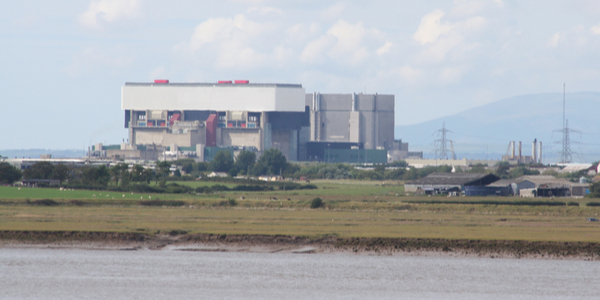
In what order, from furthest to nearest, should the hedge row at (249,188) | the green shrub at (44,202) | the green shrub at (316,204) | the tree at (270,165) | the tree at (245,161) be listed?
the tree at (245,161) → the tree at (270,165) → the hedge row at (249,188) → the green shrub at (316,204) → the green shrub at (44,202)

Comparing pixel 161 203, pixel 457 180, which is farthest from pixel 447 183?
pixel 161 203

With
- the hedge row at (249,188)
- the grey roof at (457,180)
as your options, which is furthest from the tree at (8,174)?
the grey roof at (457,180)

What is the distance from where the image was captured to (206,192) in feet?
349

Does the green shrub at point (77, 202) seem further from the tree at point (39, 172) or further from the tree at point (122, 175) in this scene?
the tree at point (39, 172)

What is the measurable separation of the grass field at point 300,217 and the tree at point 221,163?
86.5 meters

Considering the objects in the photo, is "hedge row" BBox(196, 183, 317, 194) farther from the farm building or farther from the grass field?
the farm building

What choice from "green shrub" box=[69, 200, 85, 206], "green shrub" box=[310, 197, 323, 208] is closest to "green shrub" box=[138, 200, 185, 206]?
"green shrub" box=[69, 200, 85, 206]

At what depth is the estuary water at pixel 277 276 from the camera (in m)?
40.4

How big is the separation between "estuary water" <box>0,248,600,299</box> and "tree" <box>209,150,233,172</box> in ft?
422

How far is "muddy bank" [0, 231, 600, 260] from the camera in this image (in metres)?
51.0

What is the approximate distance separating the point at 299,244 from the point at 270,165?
425 feet

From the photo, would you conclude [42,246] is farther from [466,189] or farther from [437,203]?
[466,189]

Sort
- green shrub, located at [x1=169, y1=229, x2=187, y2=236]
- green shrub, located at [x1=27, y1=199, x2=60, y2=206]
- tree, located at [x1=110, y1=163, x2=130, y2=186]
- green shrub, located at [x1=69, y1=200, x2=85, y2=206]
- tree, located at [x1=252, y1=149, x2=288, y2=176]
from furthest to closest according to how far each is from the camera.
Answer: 1. tree, located at [x1=252, y1=149, x2=288, y2=176]
2. tree, located at [x1=110, y1=163, x2=130, y2=186]
3. green shrub, located at [x1=69, y1=200, x2=85, y2=206]
4. green shrub, located at [x1=27, y1=199, x2=60, y2=206]
5. green shrub, located at [x1=169, y1=229, x2=187, y2=236]

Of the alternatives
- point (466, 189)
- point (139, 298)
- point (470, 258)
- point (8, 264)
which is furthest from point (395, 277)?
point (466, 189)
